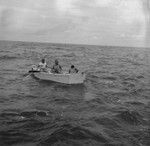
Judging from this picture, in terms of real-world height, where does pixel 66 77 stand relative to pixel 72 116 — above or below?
above

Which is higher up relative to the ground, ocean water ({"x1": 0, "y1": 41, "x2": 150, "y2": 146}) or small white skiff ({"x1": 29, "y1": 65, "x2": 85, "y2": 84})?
small white skiff ({"x1": 29, "y1": 65, "x2": 85, "y2": 84})

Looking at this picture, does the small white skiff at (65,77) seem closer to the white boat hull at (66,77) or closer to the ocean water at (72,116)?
the white boat hull at (66,77)

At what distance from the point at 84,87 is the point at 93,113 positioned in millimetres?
8689

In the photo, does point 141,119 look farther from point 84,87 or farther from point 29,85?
point 29,85

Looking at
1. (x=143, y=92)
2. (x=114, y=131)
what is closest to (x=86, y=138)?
(x=114, y=131)

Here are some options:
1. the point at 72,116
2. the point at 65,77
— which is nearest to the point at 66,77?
the point at 65,77

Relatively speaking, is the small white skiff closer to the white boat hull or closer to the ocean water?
the white boat hull

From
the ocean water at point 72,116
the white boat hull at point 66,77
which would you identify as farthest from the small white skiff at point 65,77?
the ocean water at point 72,116

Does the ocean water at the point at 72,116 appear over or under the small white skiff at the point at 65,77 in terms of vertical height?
under

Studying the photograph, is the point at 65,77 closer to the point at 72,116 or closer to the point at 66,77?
the point at 66,77

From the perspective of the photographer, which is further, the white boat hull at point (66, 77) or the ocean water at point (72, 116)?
the white boat hull at point (66, 77)

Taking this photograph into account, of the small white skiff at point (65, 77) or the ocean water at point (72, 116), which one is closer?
the ocean water at point (72, 116)

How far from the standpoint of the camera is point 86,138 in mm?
11258

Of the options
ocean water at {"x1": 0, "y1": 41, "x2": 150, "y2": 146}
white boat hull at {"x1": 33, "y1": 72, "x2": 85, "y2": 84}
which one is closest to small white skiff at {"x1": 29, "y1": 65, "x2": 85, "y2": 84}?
white boat hull at {"x1": 33, "y1": 72, "x2": 85, "y2": 84}
